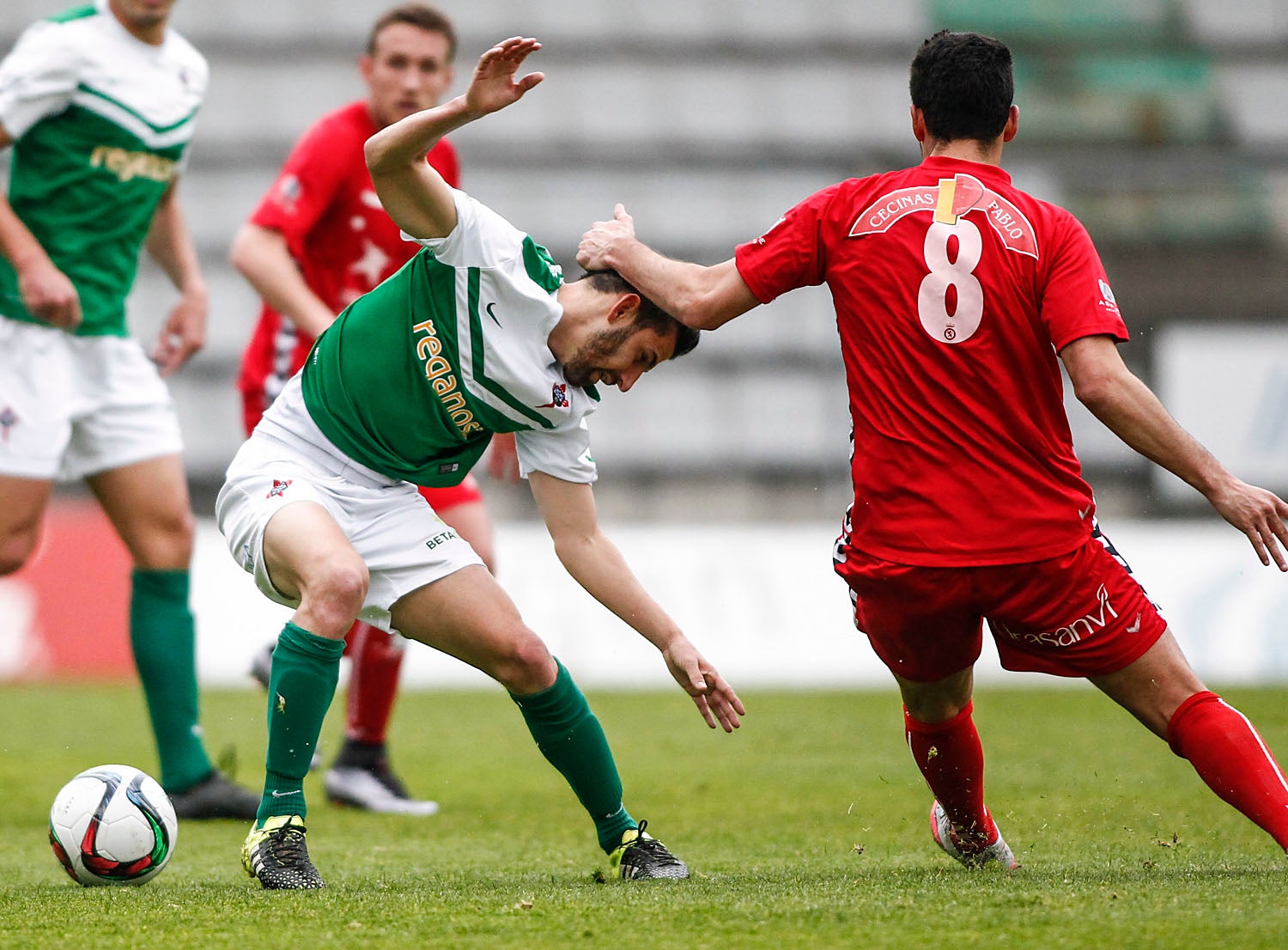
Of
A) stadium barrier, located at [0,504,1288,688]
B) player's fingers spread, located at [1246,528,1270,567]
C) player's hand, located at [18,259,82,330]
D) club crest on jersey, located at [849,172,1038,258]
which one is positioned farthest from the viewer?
stadium barrier, located at [0,504,1288,688]

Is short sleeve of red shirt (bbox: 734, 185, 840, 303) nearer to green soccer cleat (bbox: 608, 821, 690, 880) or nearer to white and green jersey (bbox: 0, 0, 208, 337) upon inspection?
green soccer cleat (bbox: 608, 821, 690, 880)

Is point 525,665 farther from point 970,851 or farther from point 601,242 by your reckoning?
point 970,851

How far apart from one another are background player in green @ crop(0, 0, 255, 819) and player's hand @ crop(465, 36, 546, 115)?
74.9 inches

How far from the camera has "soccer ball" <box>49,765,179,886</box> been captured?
3.60m

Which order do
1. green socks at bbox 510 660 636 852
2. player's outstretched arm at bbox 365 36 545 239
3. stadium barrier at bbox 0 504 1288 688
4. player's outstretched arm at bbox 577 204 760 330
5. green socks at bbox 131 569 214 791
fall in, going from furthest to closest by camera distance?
stadium barrier at bbox 0 504 1288 688
green socks at bbox 131 569 214 791
green socks at bbox 510 660 636 852
player's outstretched arm at bbox 577 204 760 330
player's outstretched arm at bbox 365 36 545 239

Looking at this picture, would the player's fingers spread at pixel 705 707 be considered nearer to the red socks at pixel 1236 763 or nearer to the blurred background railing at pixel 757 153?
the red socks at pixel 1236 763

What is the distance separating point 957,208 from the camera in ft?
11.3

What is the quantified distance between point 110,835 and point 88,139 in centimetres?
226

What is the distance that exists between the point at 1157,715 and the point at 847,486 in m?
9.84

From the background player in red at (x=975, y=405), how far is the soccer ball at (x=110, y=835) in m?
1.62

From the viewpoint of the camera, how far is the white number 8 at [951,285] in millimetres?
3412

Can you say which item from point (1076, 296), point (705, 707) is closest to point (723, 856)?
point (705, 707)

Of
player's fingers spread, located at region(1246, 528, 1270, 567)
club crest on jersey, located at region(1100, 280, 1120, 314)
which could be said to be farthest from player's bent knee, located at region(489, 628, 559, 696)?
player's fingers spread, located at region(1246, 528, 1270, 567)

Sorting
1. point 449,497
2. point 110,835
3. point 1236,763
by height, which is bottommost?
point 110,835
